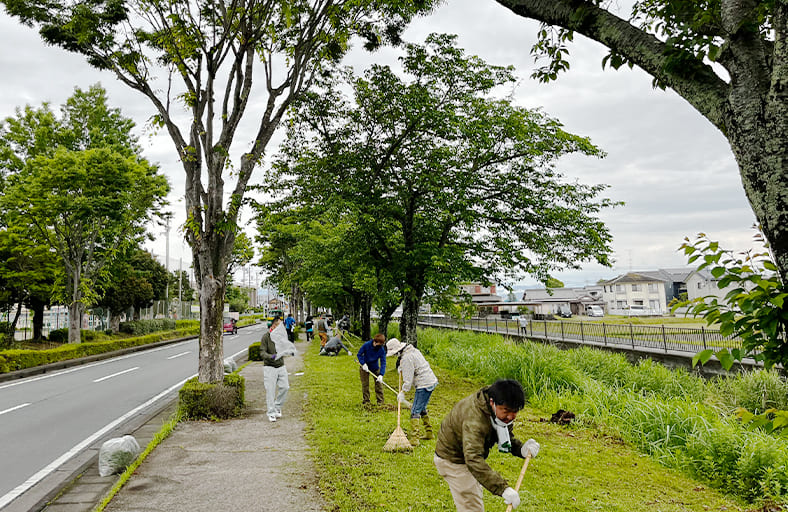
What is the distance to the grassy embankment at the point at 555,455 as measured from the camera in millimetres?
5207

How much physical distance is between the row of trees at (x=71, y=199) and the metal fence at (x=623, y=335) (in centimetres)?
1627

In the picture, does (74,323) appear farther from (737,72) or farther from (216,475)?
(737,72)

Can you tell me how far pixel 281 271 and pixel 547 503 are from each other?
1459 inches

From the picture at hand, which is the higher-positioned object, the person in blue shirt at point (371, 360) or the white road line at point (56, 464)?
the person in blue shirt at point (371, 360)

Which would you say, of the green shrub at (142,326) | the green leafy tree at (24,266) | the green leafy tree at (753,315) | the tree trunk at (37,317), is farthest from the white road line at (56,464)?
the green shrub at (142,326)

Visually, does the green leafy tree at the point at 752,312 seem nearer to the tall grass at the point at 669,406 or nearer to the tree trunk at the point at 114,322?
the tall grass at the point at 669,406

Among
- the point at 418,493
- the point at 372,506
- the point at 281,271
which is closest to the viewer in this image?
the point at 372,506

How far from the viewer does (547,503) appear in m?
5.06

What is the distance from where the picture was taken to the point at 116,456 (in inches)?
234

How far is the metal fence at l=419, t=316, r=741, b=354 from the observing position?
16.2m

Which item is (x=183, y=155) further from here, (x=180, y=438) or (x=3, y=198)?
(x=3, y=198)

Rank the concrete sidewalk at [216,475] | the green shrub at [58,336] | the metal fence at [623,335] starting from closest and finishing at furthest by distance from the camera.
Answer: the concrete sidewalk at [216,475] → the metal fence at [623,335] → the green shrub at [58,336]

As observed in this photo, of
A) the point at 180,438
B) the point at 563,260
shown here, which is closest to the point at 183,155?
the point at 180,438

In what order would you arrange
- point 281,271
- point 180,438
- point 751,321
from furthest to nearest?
point 281,271
point 180,438
point 751,321
